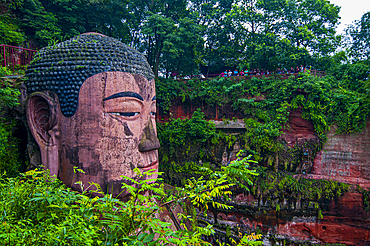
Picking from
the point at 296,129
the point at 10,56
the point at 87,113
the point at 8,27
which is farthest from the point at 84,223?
the point at 8,27

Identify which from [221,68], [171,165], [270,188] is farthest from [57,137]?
[221,68]

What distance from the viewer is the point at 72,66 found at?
4.01m

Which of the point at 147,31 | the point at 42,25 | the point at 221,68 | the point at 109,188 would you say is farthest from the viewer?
the point at 221,68

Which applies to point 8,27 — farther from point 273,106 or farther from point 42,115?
point 273,106

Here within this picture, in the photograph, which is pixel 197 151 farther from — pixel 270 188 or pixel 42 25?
pixel 42 25

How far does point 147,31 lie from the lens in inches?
466

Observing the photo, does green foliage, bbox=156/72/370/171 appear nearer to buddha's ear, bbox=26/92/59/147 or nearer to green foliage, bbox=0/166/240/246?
buddha's ear, bbox=26/92/59/147

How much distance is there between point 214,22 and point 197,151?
8.59 meters

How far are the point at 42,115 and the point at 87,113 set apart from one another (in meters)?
1.03

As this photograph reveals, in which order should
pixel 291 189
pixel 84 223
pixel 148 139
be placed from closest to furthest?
pixel 84 223, pixel 148 139, pixel 291 189

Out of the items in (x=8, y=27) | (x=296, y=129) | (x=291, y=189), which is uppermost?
(x=8, y=27)

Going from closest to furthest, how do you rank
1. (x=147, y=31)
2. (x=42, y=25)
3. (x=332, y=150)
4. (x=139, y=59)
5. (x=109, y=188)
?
(x=109, y=188) < (x=139, y=59) < (x=332, y=150) < (x=42, y=25) < (x=147, y=31)

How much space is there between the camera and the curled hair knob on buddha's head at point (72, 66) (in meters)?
3.96

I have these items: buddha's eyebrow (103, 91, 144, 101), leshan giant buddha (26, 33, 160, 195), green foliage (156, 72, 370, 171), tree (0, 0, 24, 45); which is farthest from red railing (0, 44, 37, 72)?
green foliage (156, 72, 370, 171)
